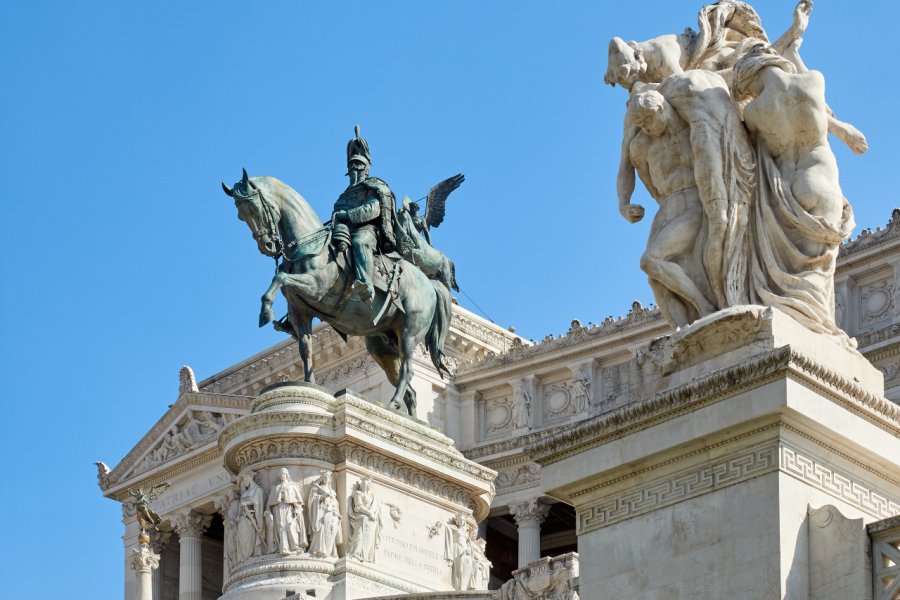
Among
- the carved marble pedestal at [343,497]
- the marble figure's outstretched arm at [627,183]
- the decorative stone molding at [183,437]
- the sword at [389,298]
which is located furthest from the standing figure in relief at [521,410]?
the marble figure's outstretched arm at [627,183]

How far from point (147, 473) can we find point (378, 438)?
3863 cm

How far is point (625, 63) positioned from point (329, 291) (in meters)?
17.2

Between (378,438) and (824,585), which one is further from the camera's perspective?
(378,438)

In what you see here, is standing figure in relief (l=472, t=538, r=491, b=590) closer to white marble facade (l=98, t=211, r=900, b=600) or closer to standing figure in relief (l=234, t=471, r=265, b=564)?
standing figure in relief (l=234, t=471, r=265, b=564)

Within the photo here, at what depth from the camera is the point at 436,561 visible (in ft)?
90.6

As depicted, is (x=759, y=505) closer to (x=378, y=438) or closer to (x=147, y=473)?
(x=378, y=438)

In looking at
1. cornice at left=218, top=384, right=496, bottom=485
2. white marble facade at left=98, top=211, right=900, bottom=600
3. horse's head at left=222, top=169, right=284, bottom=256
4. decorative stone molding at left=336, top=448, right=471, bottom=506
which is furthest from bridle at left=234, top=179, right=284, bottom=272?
white marble facade at left=98, top=211, right=900, bottom=600

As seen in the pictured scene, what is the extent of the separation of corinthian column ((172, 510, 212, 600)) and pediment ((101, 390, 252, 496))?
2431mm

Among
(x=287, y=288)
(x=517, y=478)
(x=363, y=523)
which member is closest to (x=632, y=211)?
(x=363, y=523)

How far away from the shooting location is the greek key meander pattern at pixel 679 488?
432 inches

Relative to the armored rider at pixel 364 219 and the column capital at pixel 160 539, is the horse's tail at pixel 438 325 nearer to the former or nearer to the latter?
the armored rider at pixel 364 219

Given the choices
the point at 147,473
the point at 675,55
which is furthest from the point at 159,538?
the point at 675,55

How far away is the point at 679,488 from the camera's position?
11.4m

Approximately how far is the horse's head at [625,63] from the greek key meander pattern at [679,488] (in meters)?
2.69
